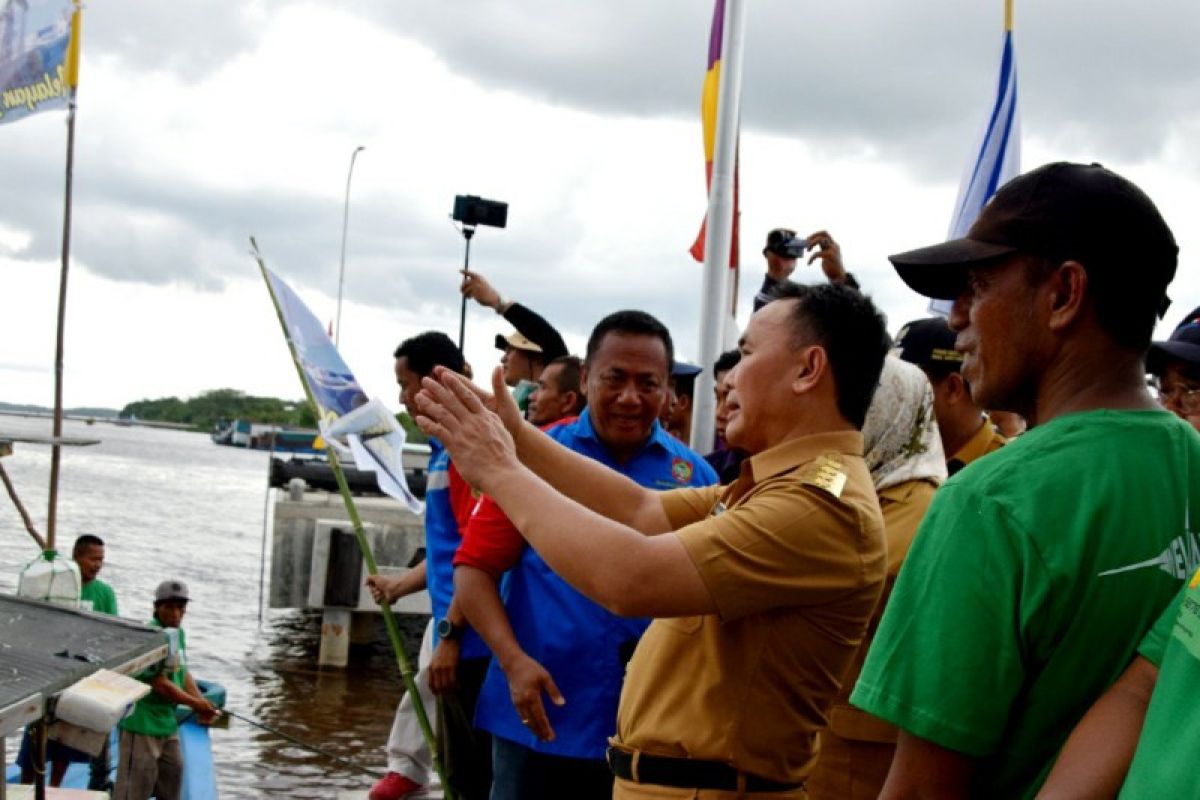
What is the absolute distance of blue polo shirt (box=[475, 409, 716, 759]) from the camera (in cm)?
387

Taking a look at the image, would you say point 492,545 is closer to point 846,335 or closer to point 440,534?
point 440,534

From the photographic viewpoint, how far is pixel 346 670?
16672mm

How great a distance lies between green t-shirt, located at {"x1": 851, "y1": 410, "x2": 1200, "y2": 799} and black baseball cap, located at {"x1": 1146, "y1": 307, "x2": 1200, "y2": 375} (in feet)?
7.04

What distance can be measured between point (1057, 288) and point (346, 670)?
15727mm

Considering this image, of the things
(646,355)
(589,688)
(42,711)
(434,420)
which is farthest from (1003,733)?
(646,355)

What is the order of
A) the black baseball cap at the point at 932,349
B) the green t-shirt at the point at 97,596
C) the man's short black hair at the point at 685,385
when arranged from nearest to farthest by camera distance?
the black baseball cap at the point at 932,349 < the man's short black hair at the point at 685,385 < the green t-shirt at the point at 97,596

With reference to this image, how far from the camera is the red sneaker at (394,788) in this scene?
22.0 feet

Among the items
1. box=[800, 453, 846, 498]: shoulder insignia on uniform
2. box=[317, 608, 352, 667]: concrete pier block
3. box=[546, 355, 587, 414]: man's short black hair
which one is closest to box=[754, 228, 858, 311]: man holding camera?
box=[546, 355, 587, 414]: man's short black hair

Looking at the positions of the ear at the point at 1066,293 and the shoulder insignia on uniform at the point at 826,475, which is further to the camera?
the shoulder insignia on uniform at the point at 826,475

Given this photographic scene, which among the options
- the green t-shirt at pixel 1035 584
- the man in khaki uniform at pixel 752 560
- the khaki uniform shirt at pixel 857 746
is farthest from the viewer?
the khaki uniform shirt at pixel 857 746

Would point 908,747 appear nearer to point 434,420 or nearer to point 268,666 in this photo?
point 434,420

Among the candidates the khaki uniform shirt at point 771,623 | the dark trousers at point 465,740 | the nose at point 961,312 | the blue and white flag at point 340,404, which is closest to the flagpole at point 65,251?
the blue and white flag at point 340,404

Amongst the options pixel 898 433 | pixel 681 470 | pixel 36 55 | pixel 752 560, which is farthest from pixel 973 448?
pixel 36 55

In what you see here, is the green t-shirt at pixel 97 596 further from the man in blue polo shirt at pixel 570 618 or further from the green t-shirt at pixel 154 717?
the man in blue polo shirt at pixel 570 618
